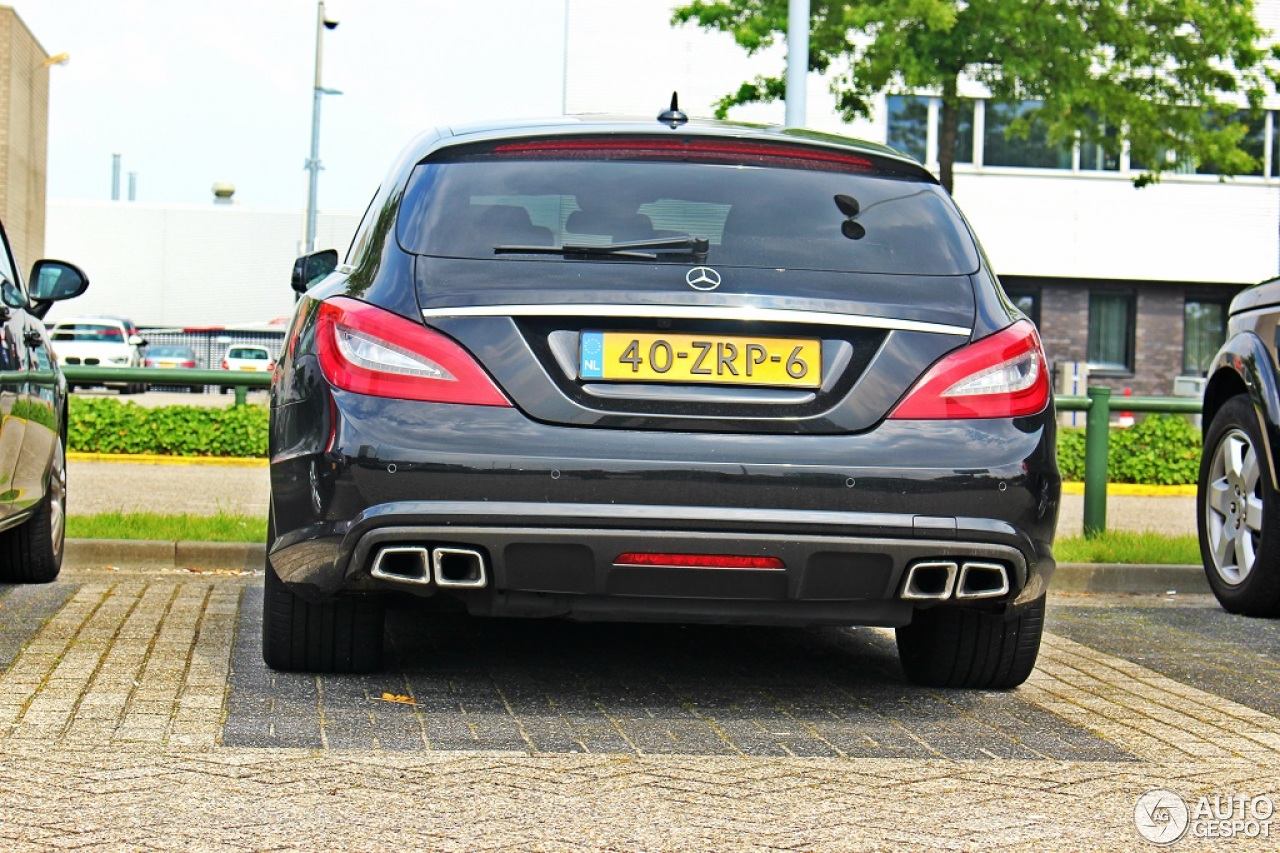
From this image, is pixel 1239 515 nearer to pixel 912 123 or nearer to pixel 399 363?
pixel 399 363

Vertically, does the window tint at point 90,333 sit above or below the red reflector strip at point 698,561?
above

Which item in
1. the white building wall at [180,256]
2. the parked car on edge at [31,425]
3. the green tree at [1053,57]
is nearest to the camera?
the parked car on edge at [31,425]

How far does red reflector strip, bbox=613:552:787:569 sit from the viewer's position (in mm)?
4324

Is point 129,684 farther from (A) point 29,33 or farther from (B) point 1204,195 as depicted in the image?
(A) point 29,33

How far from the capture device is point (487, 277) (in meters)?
4.46

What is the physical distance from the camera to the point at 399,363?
438 cm

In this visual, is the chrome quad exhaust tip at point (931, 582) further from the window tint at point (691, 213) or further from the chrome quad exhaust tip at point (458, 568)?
the chrome quad exhaust tip at point (458, 568)

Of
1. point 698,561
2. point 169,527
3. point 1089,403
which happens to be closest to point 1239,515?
point 1089,403

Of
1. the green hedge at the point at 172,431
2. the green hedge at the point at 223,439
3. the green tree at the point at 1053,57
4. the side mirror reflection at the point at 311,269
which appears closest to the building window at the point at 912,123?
the green tree at the point at 1053,57

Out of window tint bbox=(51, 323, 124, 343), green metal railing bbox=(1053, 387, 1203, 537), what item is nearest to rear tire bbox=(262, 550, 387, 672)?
green metal railing bbox=(1053, 387, 1203, 537)

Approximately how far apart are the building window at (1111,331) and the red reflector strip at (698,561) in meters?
32.7

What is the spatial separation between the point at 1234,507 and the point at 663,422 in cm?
371

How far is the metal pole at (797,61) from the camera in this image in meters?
12.4

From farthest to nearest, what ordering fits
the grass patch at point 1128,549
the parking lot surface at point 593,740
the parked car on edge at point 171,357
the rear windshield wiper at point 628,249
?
the parked car on edge at point 171,357 < the grass patch at point 1128,549 < the rear windshield wiper at point 628,249 < the parking lot surface at point 593,740
